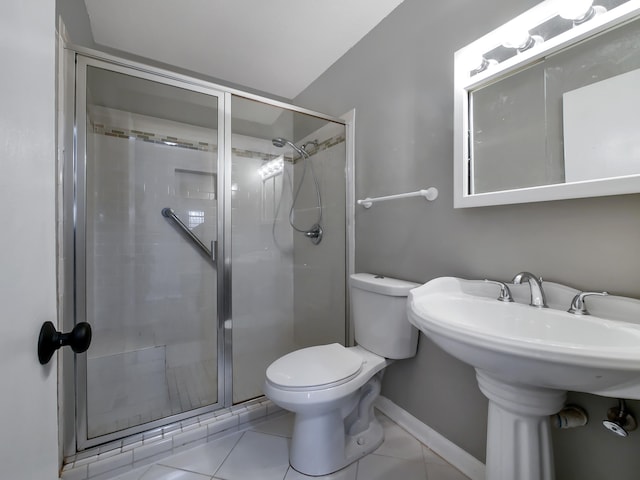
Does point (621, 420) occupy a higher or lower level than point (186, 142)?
lower

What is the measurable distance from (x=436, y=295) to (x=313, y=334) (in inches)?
49.2

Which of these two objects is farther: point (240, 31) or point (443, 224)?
point (240, 31)

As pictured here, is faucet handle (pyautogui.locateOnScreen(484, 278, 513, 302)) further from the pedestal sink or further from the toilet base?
the toilet base

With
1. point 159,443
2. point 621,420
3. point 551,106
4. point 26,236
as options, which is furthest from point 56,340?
point 551,106

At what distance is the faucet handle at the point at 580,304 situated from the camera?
794 mm

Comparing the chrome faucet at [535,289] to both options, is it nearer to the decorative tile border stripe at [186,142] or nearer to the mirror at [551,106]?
the mirror at [551,106]

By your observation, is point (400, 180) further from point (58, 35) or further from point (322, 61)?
point (58, 35)

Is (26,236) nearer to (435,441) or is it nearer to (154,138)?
(435,441)

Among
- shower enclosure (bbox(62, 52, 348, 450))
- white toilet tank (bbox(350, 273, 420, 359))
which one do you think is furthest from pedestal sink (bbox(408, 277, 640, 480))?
shower enclosure (bbox(62, 52, 348, 450))

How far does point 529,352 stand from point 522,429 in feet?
1.37

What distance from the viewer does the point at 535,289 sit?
0.89 m

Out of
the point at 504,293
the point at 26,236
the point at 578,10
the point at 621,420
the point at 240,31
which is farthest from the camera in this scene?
the point at 240,31

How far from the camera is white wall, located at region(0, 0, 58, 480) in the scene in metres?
0.32

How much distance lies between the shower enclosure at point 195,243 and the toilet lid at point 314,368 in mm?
584
